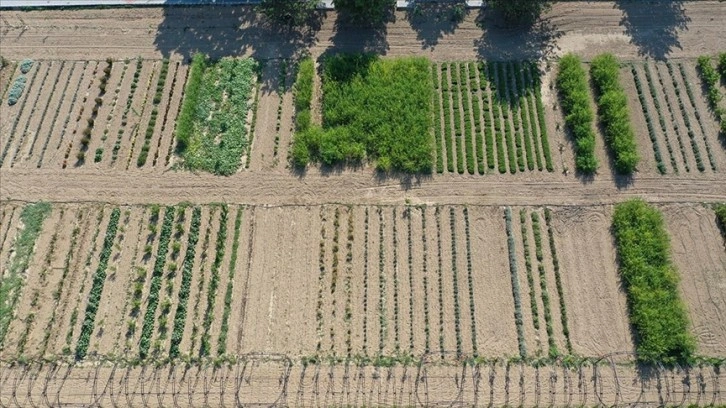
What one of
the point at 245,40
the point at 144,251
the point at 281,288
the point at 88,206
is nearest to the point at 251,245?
the point at 281,288

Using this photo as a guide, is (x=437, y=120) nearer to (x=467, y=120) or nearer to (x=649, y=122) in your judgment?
(x=467, y=120)

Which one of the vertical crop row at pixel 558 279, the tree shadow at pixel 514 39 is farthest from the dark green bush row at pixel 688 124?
the vertical crop row at pixel 558 279

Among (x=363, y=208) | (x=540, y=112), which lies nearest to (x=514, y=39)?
(x=540, y=112)

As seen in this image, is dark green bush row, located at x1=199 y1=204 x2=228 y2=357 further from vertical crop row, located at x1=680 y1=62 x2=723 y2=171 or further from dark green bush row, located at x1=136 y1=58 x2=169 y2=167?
vertical crop row, located at x1=680 y1=62 x2=723 y2=171

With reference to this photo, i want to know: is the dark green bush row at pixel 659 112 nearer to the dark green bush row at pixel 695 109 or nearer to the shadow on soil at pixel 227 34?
the dark green bush row at pixel 695 109

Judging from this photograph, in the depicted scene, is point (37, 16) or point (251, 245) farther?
point (37, 16)

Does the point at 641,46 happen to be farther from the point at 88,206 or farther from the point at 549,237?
the point at 88,206
